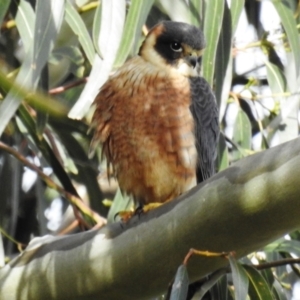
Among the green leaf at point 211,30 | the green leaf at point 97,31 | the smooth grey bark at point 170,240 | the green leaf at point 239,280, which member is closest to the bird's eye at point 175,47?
the green leaf at point 211,30

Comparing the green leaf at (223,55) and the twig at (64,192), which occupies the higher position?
the green leaf at (223,55)

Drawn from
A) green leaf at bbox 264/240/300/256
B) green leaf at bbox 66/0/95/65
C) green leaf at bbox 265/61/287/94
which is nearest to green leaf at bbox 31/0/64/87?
green leaf at bbox 66/0/95/65

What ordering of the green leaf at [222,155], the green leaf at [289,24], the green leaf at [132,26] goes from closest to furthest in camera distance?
the green leaf at [132,26] → the green leaf at [289,24] → the green leaf at [222,155]

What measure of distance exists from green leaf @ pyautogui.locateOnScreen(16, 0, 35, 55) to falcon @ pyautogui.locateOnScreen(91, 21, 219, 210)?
38cm

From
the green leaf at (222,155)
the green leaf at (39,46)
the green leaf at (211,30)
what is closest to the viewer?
the green leaf at (39,46)

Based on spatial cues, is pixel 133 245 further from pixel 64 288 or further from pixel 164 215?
pixel 64 288

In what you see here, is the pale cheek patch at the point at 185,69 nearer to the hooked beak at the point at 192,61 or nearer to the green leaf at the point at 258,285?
the hooked beak at the point at 192,61

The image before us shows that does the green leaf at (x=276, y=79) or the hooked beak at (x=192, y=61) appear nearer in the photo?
the hooked beak at (x=192, y=61)

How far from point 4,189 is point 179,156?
0.83 metres

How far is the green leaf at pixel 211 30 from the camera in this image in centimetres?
225

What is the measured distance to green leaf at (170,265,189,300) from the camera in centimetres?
156

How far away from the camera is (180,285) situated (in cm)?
155

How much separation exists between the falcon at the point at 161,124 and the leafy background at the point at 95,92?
9 cm

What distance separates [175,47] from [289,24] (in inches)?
17.8
